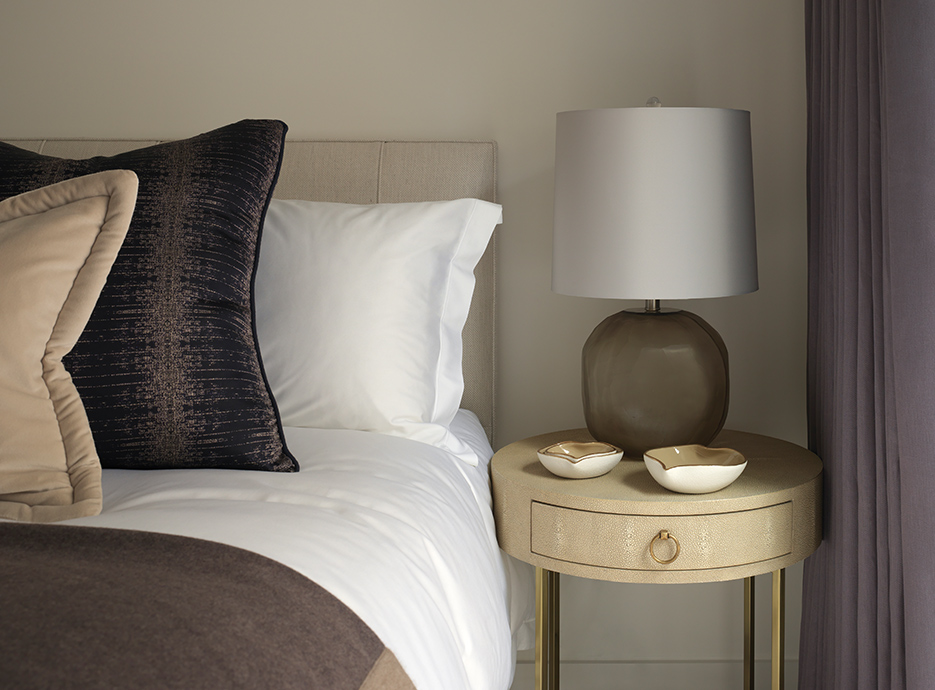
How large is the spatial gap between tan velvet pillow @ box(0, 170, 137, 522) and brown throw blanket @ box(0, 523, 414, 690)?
0.11 meters

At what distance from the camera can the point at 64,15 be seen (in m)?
1.82

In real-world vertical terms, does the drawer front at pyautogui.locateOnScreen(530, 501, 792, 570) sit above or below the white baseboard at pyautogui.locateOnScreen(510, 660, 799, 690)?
above

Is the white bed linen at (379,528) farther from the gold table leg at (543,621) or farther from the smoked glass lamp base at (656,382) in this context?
the smoked glass lamp base at (656,382)

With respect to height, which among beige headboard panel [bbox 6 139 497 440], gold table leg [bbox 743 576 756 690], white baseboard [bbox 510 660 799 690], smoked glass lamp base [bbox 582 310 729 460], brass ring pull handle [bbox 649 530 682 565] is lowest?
white baseboard [bbox 510 660 799 690]

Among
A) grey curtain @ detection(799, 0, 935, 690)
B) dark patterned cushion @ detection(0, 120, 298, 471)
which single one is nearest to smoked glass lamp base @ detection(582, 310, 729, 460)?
grey curtain @ detection(799, 0, 935, 690)

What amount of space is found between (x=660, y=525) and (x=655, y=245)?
0.46m

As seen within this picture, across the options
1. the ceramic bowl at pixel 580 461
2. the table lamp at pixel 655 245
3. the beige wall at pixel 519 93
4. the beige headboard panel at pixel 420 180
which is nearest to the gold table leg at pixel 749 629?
the beige wall at pixel 519 93

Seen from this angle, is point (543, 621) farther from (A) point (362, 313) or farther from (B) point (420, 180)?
A: (B) point (420, 180)

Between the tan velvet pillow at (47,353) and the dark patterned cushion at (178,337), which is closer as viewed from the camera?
the tan velvet pillow at (47,353)

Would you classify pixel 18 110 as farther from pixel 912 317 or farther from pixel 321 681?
pixel 912 317

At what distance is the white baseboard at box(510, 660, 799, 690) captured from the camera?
181 cm

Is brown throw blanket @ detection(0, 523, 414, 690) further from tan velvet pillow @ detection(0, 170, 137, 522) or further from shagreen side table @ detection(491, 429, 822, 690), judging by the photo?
shagreen side table @ detection(491, 429, 822, 690)

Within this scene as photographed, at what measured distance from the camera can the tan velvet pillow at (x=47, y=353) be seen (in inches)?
33.5

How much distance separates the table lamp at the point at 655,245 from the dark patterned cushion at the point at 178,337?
22.7 inches
